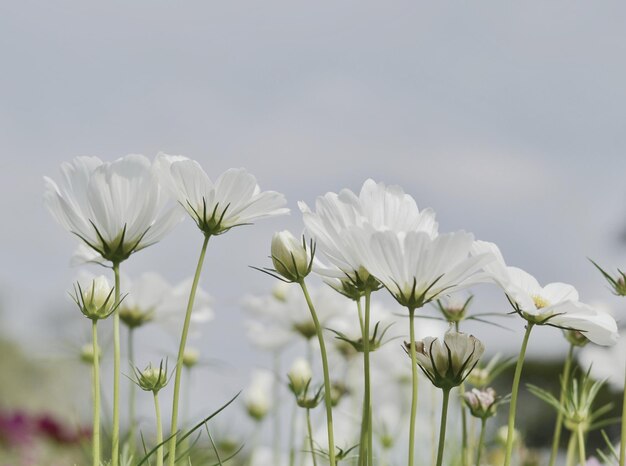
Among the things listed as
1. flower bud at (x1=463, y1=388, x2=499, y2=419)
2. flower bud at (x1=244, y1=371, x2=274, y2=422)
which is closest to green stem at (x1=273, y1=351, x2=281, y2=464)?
flower bud at (x1=244, y1=371, x2=274, y2=422)

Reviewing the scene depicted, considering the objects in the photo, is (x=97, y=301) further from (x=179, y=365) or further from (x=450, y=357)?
(x=450, y=357)

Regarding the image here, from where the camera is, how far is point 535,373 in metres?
9.09

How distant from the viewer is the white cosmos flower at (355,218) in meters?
0.83

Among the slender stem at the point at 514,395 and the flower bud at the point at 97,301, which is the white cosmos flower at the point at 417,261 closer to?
the slender stem at the point at 514,395

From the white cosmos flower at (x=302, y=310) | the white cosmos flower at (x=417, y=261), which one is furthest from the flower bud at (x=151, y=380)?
the white cosmos flower at (x=302, y=310)

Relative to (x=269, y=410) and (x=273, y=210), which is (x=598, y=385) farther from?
(x=269, y=410)

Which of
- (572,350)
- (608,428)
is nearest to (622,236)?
(608,428)

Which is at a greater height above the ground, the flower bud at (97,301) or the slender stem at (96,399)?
the flower bud at (97,301)

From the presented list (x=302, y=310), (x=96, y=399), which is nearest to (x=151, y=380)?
(x=96, y=399)

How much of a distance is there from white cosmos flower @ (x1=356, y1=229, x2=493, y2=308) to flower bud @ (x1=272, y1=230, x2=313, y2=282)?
0.09m

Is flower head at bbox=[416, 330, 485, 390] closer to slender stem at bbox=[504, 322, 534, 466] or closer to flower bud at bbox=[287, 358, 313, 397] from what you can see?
slender stem at bbox=[504, 322, 534, 466]

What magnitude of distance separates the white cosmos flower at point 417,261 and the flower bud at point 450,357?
0.16ft

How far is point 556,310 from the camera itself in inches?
32.0

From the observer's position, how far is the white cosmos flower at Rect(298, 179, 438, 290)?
0.83 meters
